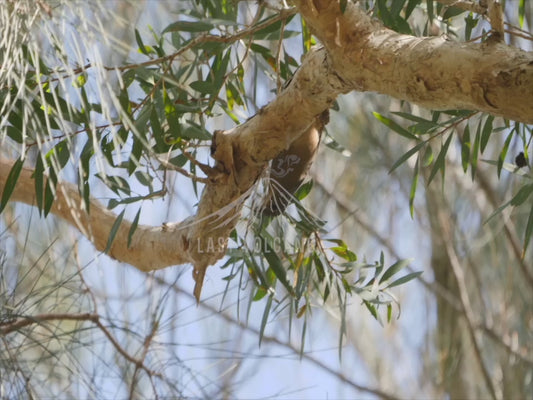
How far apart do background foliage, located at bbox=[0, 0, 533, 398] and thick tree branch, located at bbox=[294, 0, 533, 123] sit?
145 mm

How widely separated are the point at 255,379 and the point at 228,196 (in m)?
0.94

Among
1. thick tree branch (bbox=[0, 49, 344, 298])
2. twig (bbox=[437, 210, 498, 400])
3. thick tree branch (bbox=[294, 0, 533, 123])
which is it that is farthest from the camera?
twig (bbox=[437, 210, 498, 400])

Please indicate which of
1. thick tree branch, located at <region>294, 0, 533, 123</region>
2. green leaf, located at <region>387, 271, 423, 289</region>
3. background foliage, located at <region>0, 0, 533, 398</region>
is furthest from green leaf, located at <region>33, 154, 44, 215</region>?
green leaf, located at <region>387, 271, 423, 289</region>

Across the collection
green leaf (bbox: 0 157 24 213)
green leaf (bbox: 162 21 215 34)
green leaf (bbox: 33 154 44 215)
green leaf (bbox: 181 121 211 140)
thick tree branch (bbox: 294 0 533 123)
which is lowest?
thick tree branch (bbox: 294 0 533 123)

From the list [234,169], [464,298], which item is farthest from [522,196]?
[464,298]

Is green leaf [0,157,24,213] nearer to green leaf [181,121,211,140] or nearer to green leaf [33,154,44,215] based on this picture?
green leaf [33,154,44,215]

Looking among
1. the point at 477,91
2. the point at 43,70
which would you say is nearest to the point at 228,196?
the point at 43,70

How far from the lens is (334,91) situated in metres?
0.78

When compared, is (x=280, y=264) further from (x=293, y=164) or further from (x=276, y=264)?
(x=293, y=164)

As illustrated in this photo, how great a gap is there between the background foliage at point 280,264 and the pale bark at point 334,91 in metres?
0.04

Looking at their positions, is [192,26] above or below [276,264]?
above

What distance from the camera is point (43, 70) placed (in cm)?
81

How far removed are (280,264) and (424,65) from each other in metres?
0.37

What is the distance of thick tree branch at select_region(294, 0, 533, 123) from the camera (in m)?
0.61
